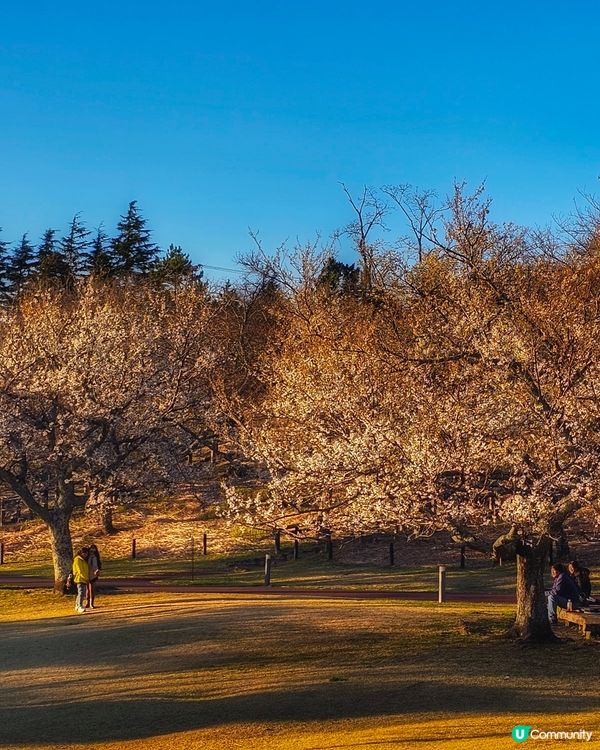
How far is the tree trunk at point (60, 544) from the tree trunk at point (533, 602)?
1712cm

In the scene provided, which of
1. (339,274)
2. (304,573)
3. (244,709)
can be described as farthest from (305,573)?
(339,274)

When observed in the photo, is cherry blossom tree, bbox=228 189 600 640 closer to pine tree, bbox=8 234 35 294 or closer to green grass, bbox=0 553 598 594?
green grass, bbox=0 553 598 594

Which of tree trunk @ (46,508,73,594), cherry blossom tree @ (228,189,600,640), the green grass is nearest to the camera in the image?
cherry blossom tree @ (228,189,600,640)

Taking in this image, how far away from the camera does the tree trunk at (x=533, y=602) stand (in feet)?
59.6

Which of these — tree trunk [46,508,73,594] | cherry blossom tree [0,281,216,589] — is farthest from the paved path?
cherry blossom tree [0,281,216,589]

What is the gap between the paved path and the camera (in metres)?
28.4

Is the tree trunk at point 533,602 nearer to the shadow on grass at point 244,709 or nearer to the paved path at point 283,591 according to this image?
the shadow on grass at point 244,709

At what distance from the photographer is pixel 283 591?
3094 centimetres

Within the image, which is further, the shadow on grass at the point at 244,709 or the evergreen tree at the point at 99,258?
the evergreen tree at the point at 99,258

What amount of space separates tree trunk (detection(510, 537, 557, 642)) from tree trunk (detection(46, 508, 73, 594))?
17117 mm

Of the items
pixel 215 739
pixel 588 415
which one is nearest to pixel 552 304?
pixel 588 415

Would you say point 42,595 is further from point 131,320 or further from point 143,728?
point 143,728

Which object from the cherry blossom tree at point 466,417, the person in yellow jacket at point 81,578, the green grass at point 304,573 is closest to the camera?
the cherry blossom tree at point 466,417

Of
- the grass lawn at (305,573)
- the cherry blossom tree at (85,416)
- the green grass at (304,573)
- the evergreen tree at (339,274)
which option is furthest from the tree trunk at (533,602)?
the evergreen tree at (339,274)
